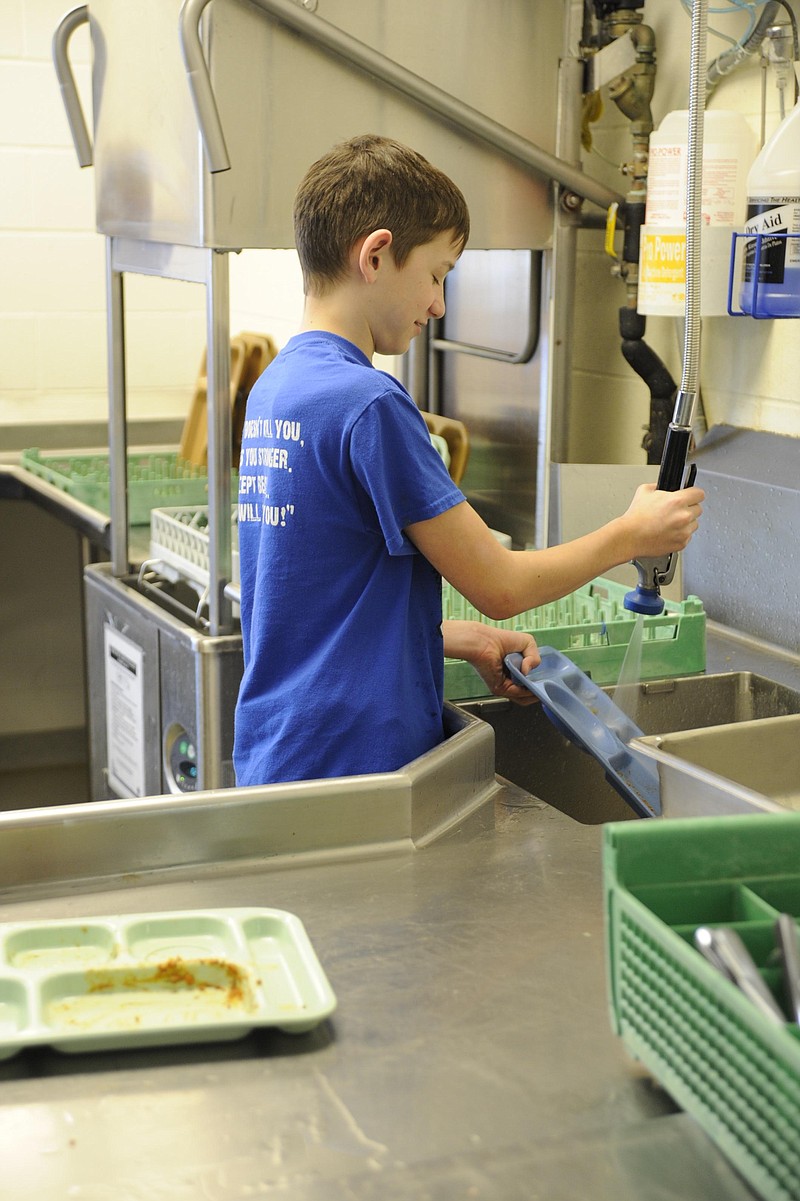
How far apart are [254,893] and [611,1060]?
1.12 feet

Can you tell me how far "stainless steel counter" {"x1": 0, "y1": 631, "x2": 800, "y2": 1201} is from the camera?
0.69 meters

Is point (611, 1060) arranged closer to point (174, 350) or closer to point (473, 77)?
point (473, 77)

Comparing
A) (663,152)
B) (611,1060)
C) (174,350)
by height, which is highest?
(663,152)

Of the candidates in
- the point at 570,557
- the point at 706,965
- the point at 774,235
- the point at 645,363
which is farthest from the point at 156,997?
the point at 645,363

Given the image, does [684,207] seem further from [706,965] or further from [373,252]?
[706,965]

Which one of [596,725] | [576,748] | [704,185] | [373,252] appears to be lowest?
[576,748]

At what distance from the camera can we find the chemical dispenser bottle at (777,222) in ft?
5.41

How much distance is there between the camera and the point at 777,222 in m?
1.65

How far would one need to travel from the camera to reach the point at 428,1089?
775 mm

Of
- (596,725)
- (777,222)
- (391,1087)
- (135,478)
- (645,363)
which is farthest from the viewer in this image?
(135,478)

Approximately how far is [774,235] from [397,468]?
0.71 metres

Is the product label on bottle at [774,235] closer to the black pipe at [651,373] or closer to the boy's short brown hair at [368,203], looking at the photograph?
the black pipe at [651,373]

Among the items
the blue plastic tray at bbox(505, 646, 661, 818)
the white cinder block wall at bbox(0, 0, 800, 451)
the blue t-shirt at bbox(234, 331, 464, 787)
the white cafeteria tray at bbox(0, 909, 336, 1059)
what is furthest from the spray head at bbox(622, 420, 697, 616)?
the white cinder block wall at bbox(0, 0, 800, 451)

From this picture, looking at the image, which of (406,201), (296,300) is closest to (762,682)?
(406,201)
